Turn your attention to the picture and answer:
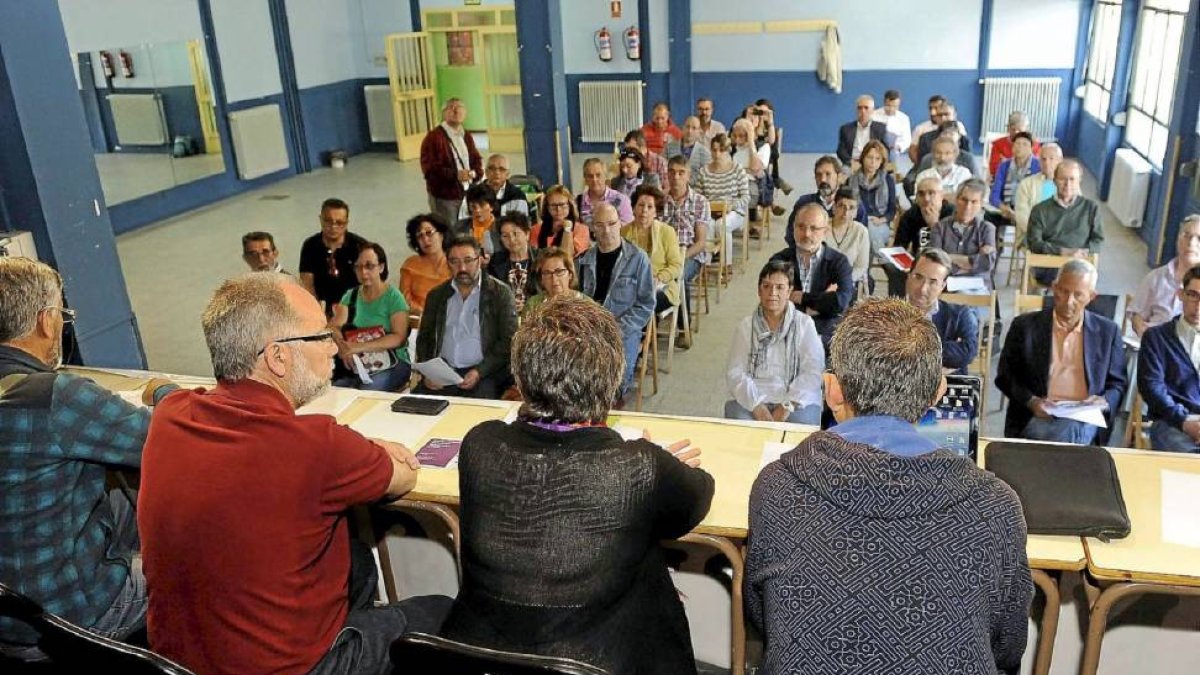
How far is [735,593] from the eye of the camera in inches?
103

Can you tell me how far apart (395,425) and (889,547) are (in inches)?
78.0

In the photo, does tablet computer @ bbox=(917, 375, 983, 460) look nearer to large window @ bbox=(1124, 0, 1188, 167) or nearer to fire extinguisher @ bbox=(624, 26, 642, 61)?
large window @ bbox=(1124, 0, 1188, 167)

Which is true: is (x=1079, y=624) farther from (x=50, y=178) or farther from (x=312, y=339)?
(x=50, y=178)

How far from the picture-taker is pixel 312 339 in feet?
6.87

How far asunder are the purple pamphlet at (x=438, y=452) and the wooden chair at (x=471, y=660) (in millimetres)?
1197

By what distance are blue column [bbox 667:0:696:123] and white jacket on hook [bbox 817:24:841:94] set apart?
1911 millimetres

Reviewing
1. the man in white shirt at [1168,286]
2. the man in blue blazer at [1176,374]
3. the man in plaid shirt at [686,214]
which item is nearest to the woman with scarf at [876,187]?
the man in plaid shirt at [686,214]

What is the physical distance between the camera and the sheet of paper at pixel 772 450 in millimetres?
2779

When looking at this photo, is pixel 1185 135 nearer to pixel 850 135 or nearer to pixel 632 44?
pixel 850 135

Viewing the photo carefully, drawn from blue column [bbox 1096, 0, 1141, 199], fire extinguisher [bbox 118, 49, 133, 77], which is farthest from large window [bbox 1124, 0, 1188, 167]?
fire extinguisher [bbox 118, 49, 133, 77]

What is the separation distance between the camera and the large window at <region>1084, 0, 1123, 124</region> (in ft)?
34.4

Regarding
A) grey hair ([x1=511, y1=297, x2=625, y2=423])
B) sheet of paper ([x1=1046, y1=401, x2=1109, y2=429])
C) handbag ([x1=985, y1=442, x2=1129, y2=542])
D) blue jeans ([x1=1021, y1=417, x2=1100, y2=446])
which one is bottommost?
blue jeans ([x1=1021, y1=417, x2=1100, y2=446])

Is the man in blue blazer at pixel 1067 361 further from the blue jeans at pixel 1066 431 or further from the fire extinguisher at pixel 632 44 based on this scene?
the fire extinguisher at pixel 632 44

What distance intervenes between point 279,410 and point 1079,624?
2.31m
